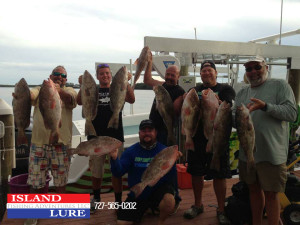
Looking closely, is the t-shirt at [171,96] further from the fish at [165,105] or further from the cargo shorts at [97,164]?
the cargo shorts at [97,164]

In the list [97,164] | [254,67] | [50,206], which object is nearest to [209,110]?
[254,67]

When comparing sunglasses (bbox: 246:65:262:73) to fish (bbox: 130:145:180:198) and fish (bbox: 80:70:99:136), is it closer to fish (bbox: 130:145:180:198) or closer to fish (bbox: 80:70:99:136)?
fish (bbox: 130:145:180:198)

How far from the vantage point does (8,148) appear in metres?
5.41

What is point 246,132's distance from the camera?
2.87 m

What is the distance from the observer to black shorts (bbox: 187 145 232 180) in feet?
12.0

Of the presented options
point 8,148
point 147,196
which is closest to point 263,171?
point 147,196

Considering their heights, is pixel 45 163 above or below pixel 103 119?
below

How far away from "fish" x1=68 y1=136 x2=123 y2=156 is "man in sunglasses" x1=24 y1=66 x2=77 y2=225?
0.64m

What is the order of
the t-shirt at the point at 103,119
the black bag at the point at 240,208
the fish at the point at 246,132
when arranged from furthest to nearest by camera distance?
the t-shirt at the point at 103,119 → the black bag at the point at 240,208 → the fish at the point at 246,132

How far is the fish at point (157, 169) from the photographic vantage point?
126 inches

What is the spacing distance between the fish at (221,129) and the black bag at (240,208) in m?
0.75

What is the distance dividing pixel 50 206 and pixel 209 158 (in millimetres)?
2437

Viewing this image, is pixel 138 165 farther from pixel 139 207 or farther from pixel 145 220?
pixel 145 220

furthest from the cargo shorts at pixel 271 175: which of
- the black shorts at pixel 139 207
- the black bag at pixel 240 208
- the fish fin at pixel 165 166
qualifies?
the black shorts at pixel 139 207
